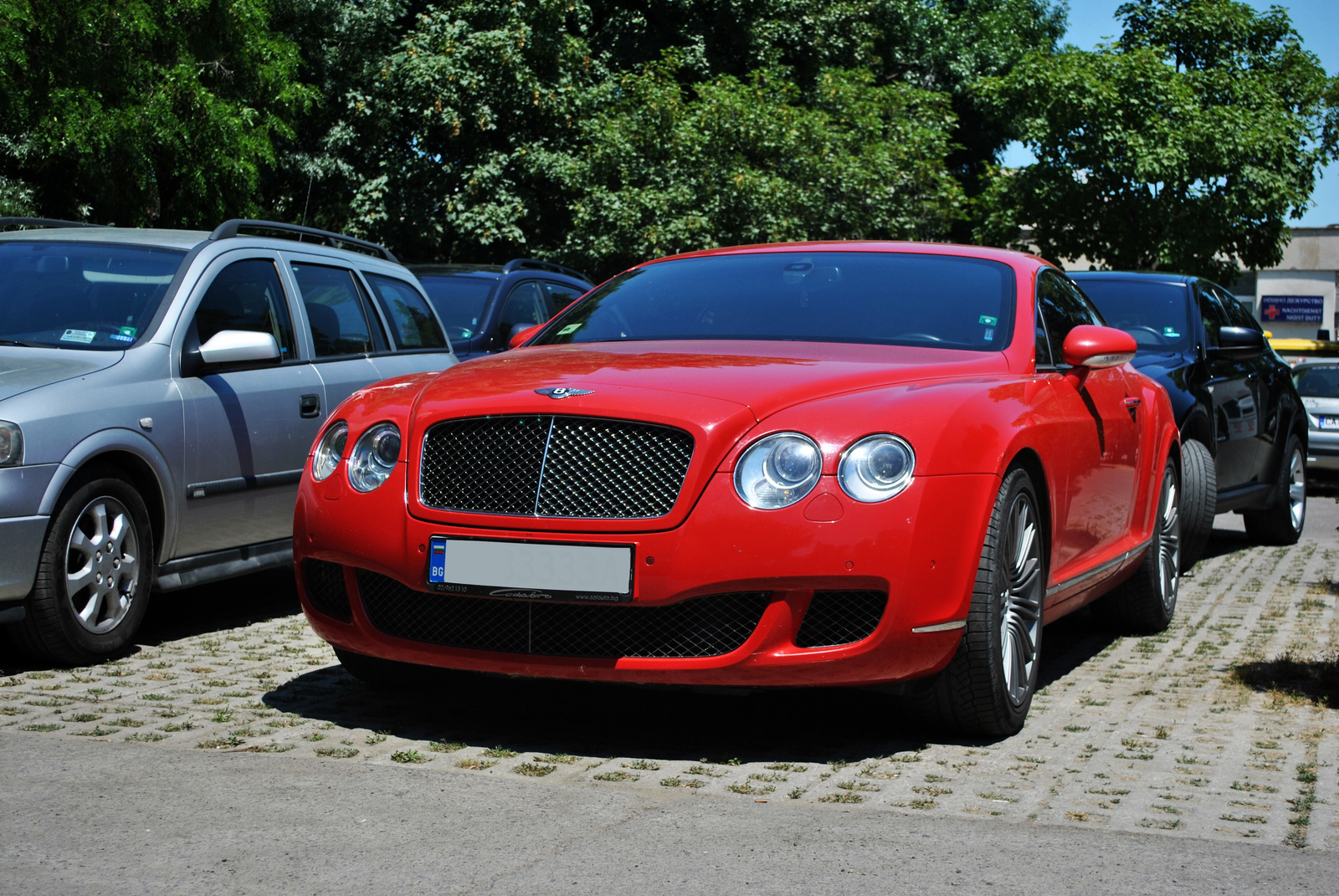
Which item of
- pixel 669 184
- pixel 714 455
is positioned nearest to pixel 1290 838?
pixel 714 455

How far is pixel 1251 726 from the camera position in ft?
16.3

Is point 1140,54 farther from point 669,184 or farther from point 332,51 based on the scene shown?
point 332,51

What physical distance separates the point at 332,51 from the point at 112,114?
474 inches

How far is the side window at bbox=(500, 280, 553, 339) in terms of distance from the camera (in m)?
11.1

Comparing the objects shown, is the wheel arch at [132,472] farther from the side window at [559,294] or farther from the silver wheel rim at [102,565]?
the side window at [559,294]

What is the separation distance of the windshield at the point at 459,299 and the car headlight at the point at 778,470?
6.98 meters

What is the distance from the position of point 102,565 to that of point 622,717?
7.12ft

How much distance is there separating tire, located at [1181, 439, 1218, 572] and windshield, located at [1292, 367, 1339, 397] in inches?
397

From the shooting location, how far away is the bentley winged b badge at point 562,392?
14.3ft

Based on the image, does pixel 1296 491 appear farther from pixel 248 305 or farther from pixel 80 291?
Answer: pixel 80 291

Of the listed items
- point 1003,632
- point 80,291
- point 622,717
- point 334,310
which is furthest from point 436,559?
point 334,310

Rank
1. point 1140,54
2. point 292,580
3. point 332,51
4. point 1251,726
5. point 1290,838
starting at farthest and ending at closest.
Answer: point 1140,54 < point 332,51 < point 292,580 < point 1251,726 < point 1290,838

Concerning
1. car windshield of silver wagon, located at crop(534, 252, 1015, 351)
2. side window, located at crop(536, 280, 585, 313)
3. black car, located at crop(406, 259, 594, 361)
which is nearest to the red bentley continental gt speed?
car windshield of silver wagon, located at crop(534, 252, 1015, 351)

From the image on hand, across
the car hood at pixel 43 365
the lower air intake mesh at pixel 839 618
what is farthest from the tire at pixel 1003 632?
the car hood at pixel 43 365
